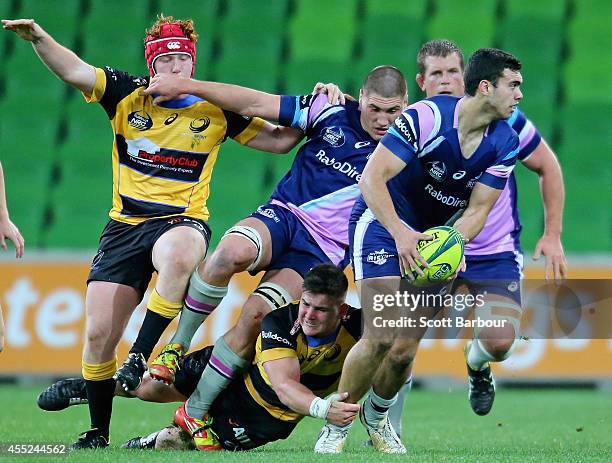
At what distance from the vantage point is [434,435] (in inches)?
308

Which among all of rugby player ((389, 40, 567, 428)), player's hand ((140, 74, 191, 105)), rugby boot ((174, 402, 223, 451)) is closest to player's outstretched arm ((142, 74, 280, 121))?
player's hand ((140, 74, 191, 105))

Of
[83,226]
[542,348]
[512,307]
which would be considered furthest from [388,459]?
[83,226]

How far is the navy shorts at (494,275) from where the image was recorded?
733 cm

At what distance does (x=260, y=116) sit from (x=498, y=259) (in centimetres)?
179

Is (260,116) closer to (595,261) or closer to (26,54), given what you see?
(595,261)

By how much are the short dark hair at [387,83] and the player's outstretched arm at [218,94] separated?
61 centimetres

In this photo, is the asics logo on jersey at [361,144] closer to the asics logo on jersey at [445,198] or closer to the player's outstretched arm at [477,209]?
the asics logo on jersey at [445,198]

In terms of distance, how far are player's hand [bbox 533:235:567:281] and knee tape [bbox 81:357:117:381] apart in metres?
2.62

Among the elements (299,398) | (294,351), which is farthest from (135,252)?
(299,398)

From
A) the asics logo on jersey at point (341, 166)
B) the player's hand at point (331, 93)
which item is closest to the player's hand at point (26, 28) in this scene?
the player's hand at point (331, 93)

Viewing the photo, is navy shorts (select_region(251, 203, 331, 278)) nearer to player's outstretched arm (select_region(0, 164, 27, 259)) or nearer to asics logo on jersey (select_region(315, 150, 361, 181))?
asics logo on jersey (select_region(315, 150, 361, 181))

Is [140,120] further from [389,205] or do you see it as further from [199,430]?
[199,430]

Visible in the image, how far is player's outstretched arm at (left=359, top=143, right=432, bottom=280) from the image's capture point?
6.09 metres

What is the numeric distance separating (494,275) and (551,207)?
1.83ft
